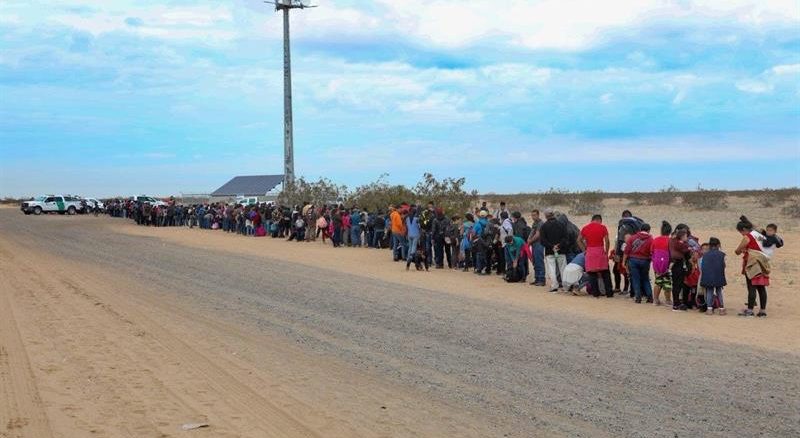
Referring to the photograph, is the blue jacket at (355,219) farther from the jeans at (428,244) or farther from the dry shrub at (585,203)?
the dry shrub at (585,203)

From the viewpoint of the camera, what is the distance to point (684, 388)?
8461 millimetres

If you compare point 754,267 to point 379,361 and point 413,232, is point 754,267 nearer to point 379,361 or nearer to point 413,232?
point 379,361

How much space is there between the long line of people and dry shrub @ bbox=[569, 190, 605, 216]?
3000cm

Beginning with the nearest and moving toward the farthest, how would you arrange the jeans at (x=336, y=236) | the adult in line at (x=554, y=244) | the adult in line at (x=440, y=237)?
1. the adult in line at (x=554, y=244)
2. the adult in line at (x=440, y=237)
3. the jeans at (x=336, y=236)

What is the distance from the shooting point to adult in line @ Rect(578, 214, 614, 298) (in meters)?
15.7

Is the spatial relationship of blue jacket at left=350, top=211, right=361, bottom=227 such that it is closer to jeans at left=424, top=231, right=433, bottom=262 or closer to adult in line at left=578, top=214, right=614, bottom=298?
jeans at left=424, top=231, right=433, bottom=262

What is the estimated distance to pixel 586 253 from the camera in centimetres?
1603

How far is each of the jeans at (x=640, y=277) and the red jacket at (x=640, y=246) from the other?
13 centimetres

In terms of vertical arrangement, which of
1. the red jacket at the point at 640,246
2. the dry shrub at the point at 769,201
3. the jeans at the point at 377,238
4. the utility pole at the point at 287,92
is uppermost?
the utility pole at the point at 287,92

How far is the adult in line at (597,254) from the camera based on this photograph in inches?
619

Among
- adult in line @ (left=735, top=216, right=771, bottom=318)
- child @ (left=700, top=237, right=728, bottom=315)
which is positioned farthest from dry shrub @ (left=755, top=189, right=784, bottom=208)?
child @ (left=700, top=237, right=728, bottom=315)

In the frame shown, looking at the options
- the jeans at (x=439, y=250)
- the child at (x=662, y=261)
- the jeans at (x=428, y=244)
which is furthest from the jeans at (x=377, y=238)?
the child at (x=662, y=261)

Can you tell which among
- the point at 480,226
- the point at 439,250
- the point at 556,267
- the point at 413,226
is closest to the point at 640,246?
the point at 556,267

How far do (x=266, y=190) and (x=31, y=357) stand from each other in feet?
251
